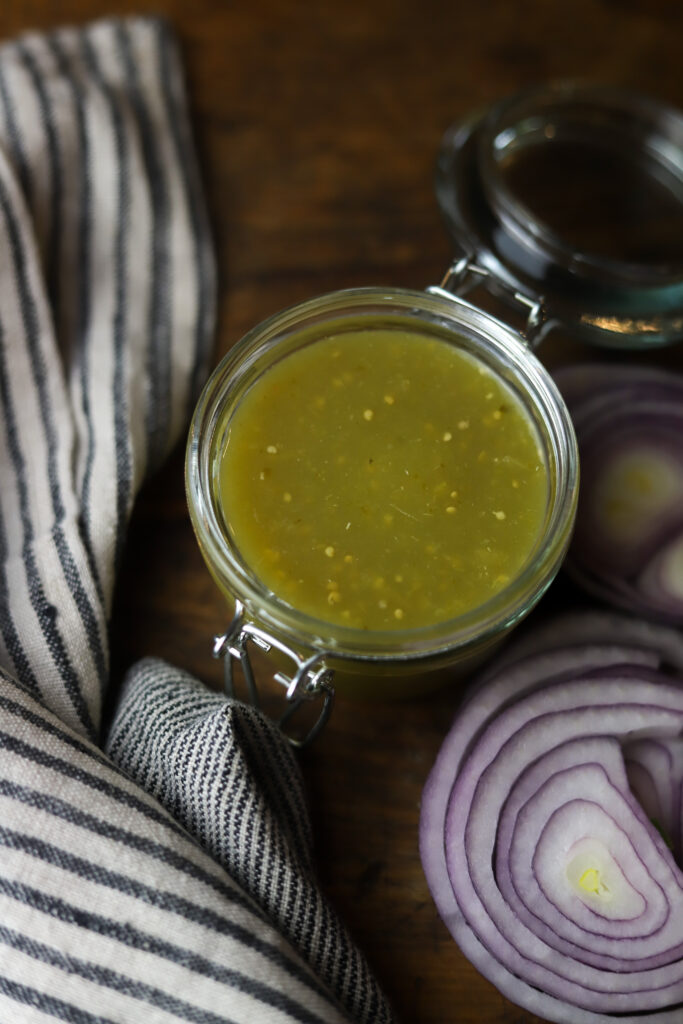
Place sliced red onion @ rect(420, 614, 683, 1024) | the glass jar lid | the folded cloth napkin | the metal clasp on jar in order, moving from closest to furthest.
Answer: the folded cloth napkin, sliced red onion @ rect(420, 614, 683, 1024), the metal clasp on jar, the glass jar lid

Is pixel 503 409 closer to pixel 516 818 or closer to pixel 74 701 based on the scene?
pixel 516 818

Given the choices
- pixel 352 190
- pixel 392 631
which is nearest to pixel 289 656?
pixel 392 631

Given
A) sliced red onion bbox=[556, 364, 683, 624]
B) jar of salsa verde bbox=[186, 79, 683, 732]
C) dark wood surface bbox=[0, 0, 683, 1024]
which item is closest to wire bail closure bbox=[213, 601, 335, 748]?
jar of salsa verde bbox=[186, 79, 683, 732]

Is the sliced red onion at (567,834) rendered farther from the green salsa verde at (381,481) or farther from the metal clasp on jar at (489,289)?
the metal clasp on jar at (489,289)

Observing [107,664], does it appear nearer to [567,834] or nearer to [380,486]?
[380,486]

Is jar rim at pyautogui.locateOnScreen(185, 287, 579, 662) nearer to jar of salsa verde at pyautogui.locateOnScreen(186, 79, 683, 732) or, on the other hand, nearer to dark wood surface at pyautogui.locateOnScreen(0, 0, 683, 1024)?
jar of salsa verde at pyautogui.locateOnScreen(186, 79, 683, 732)
